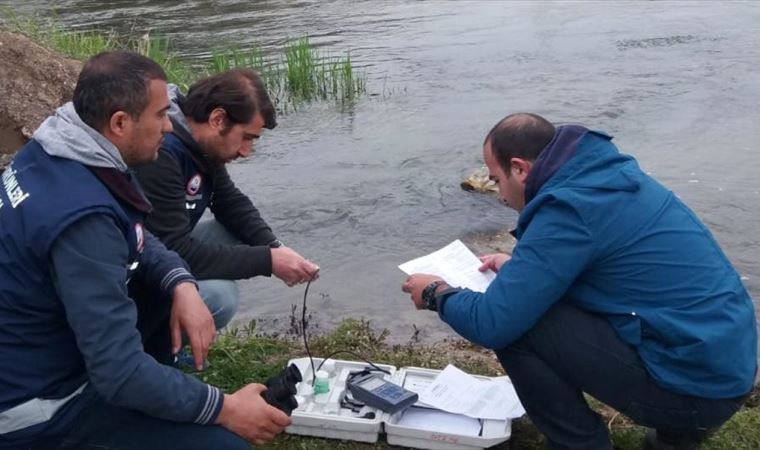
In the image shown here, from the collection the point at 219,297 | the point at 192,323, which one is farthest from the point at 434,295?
the point at 219,297

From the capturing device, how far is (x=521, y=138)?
3.00m

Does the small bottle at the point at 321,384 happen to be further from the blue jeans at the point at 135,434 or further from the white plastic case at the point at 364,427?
the blue jeans at the point at 135,434

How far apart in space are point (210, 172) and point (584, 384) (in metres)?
1.85

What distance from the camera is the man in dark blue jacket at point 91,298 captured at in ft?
7.65

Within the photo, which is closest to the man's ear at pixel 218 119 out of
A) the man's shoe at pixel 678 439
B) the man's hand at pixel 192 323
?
the man's hand at pixel 192 323

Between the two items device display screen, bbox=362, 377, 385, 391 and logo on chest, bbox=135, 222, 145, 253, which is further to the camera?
device display screen, bbox=362, 377, 385, 391

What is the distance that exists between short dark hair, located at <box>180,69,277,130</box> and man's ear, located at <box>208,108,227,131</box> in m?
0.01

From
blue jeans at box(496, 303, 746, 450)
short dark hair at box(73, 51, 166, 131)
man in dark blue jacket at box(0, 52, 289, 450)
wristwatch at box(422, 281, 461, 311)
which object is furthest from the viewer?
wristwatch at box(422, 281, 461, 311)

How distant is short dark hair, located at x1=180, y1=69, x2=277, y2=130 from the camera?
3531 millimetres

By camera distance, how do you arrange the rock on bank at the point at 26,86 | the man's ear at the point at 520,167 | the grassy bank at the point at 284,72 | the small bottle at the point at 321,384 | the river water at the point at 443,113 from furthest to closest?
the grassy bank at the point at 284,72 → the rock on bank at the point at 26,86 → the river water at the point at 443,113 → the small bottle at the point at 321,384 → the man's ear at the point at 520,167

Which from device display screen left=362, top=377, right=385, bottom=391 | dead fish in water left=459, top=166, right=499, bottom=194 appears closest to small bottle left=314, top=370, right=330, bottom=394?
device display screen left=362, top=377, right=385, bottom=391

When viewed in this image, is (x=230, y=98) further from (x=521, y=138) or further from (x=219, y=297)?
(x=521, y=138)

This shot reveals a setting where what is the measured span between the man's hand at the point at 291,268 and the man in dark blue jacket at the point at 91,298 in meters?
1.08

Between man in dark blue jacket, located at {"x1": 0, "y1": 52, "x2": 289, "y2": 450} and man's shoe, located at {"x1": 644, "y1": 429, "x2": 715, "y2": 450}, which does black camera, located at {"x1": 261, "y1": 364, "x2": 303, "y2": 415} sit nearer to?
man in dark blue jacket, located at {"x1": 0, "y1": 52, "x2": 289, "y2": 450}
